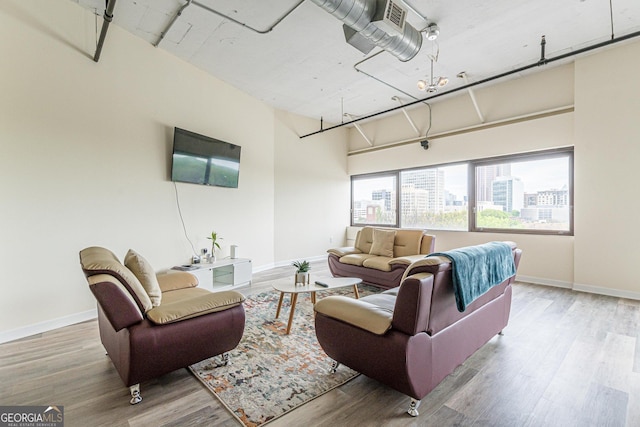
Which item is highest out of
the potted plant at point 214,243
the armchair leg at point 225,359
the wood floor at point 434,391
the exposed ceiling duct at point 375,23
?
the exposed ceiling duct at point 375,23

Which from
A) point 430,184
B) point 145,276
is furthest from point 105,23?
point 430,184

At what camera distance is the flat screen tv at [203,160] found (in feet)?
13.8

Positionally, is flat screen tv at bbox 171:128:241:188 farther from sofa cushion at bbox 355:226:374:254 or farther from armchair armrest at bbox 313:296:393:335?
armchair armrest at bbox 313:296:393:335

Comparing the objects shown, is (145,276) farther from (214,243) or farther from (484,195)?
(484,195)

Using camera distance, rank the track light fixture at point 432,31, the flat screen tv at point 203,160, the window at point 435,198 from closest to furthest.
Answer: the track light fixture at point 432,31 < the flat screen tv at point 203,160 < the window at point 435,198

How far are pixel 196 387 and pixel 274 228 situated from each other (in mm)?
4234

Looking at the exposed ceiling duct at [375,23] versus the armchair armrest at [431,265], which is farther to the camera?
the exposed ceiling duct at [375,23]

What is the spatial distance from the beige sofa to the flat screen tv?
229 centimetres

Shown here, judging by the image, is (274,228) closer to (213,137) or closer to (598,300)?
(213,137)

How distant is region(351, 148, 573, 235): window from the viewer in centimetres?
481

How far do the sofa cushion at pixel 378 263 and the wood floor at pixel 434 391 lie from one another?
1.71 meters

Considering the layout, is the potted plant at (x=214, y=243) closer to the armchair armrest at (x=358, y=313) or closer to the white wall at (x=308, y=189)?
the white wall at (x=308, y=189)

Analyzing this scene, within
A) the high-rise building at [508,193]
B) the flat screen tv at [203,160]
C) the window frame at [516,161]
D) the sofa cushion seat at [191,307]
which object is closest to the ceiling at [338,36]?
the flat screen tv at [203,160]

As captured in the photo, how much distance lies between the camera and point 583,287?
4348mm
